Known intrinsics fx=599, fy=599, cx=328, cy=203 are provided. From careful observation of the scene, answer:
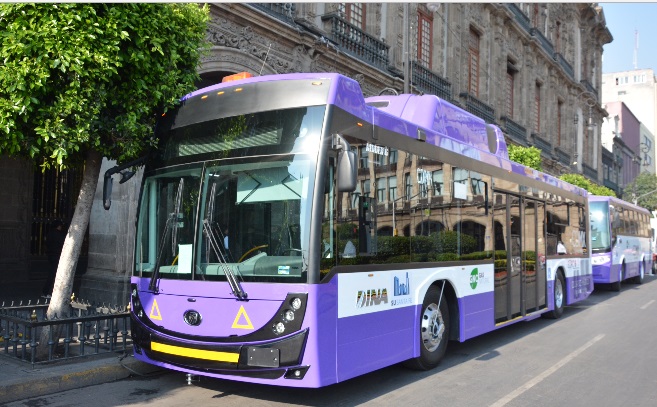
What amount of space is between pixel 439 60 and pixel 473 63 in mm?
4210

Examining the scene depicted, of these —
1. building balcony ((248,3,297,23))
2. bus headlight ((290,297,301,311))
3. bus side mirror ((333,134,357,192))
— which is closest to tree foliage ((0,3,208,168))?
bus side mirror ((333,134,357,192))

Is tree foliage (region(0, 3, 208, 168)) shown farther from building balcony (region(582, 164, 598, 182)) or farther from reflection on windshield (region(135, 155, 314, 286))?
building balcony (region(582, 164, 598, 182))

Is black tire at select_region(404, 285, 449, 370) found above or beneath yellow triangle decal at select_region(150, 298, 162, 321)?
beneath

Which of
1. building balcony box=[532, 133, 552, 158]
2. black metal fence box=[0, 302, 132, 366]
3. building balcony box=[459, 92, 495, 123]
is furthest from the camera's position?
building balcony box=[532, 133, 552, 158]

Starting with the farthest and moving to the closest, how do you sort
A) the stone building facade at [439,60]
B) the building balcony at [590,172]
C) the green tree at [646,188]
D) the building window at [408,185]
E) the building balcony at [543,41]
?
1. the green tree at [646,188]
2. the building balcony at [590,172]
3. the building balcony at [543,41]
4. the stone building facade at [439,60]
5. the building window at [408,185]

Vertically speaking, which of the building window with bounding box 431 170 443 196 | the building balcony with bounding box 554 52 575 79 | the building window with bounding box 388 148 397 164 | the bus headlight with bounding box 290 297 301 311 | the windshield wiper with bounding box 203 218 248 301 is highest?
the building balcony with bounding box 554 52 575 79

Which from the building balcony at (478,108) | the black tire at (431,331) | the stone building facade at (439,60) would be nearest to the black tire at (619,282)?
the building balcony at (478,108)

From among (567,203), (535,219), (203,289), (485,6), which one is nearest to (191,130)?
(203,289)

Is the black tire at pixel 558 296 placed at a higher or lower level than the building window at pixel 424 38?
lower

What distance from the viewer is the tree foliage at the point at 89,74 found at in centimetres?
566

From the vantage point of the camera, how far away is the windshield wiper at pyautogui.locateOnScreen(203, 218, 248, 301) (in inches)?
207

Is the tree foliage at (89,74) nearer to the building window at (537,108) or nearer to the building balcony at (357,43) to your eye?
the building balcony at (357,43)

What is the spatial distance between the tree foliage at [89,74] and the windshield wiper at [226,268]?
1.37 metres

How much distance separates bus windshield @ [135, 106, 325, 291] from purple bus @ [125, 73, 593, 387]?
1 cm
